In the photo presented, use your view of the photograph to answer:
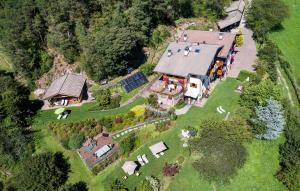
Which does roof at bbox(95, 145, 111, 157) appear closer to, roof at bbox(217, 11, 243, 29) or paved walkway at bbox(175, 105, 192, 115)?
paved walkway at bbox(175, 105, 192, 115)

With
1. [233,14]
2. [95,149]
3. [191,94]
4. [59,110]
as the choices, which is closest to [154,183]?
[95,149]

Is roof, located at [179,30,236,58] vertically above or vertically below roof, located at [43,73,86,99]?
above

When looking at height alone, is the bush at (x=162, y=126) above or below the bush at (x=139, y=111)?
below

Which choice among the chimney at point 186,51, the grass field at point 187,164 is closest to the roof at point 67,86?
the grass field at point 187,164

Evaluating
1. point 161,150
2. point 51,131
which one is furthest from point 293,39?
point 51,131

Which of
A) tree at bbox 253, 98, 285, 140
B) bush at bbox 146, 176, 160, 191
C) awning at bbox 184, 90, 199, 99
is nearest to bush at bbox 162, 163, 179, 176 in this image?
bush at bbox 146, 176, 160, 191

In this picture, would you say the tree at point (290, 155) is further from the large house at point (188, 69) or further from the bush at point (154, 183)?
the bush at point (154, 183)
